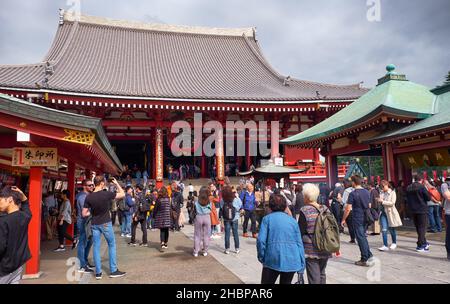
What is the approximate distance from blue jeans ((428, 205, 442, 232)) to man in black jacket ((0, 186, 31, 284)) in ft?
32.7

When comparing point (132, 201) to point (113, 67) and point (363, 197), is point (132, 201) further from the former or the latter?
point (113, 67)

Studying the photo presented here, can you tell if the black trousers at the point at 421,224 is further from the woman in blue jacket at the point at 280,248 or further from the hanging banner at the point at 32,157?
the hanging banner at the point at 32,157

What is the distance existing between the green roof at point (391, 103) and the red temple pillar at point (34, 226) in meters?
9.56

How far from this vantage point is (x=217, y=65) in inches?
958

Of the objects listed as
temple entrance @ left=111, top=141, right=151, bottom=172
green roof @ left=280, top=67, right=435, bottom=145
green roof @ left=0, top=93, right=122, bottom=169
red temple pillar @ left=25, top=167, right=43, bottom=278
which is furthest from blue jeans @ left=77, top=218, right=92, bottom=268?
temple entrance @ left=111, top=141, right=151, bottom=172

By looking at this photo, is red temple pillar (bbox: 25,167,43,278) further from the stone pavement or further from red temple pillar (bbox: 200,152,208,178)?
red temple pillar (bbox: 200,152,208,178)

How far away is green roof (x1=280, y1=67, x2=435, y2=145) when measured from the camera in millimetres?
10461

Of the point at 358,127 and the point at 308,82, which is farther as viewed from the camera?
the point at 308,82

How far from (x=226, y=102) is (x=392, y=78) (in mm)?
7749

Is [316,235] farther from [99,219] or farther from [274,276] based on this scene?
[99,219]

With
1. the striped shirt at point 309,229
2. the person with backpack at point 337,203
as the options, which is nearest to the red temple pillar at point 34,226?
the striped shirt at point 309,229

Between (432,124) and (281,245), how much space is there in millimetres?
8124

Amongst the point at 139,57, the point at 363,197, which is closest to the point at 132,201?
the point at 363,197

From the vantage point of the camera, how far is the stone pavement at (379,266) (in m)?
5.18
